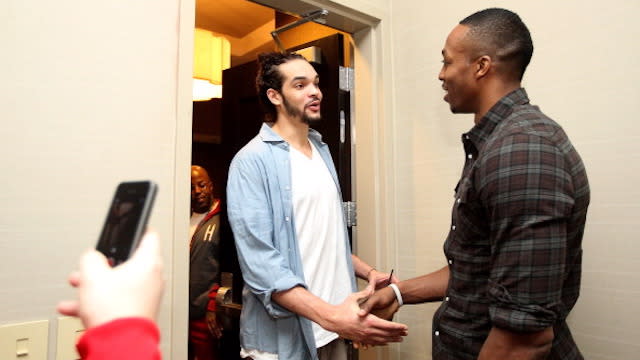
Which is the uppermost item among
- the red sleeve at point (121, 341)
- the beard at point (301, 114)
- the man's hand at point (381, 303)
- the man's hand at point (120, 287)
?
the beard at point (301, 114)

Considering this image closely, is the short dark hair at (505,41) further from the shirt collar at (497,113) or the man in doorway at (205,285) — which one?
the man in doorway at (205,285)

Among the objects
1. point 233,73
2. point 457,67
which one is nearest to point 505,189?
point 457,67

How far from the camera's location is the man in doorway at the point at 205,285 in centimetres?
228

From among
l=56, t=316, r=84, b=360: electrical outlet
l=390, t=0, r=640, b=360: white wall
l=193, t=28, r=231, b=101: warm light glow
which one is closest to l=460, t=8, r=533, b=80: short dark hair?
l=390, t=0, r=640, b=360: white wall

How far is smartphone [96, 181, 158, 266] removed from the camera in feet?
1.50

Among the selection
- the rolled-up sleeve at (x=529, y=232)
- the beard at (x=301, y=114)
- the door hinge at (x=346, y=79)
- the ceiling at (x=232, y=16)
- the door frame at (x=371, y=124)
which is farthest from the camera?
the ceiling at (x=232, y=16)

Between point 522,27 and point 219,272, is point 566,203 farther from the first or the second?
point 219,272

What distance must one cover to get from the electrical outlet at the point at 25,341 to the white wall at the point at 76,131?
21 millimetres

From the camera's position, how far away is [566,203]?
30.4 inches

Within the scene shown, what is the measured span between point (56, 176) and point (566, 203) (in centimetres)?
110

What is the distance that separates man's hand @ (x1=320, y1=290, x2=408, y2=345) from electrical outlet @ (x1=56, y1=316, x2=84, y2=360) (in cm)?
62

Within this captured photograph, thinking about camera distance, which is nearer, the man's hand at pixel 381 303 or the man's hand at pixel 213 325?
the man's hand at pixel 381 303

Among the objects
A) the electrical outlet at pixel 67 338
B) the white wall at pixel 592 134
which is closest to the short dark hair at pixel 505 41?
the white wall at pixel 592 134

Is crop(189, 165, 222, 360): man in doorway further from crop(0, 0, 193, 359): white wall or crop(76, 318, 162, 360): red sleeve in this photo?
crop(76, 318, 162, 360): red sleeve
